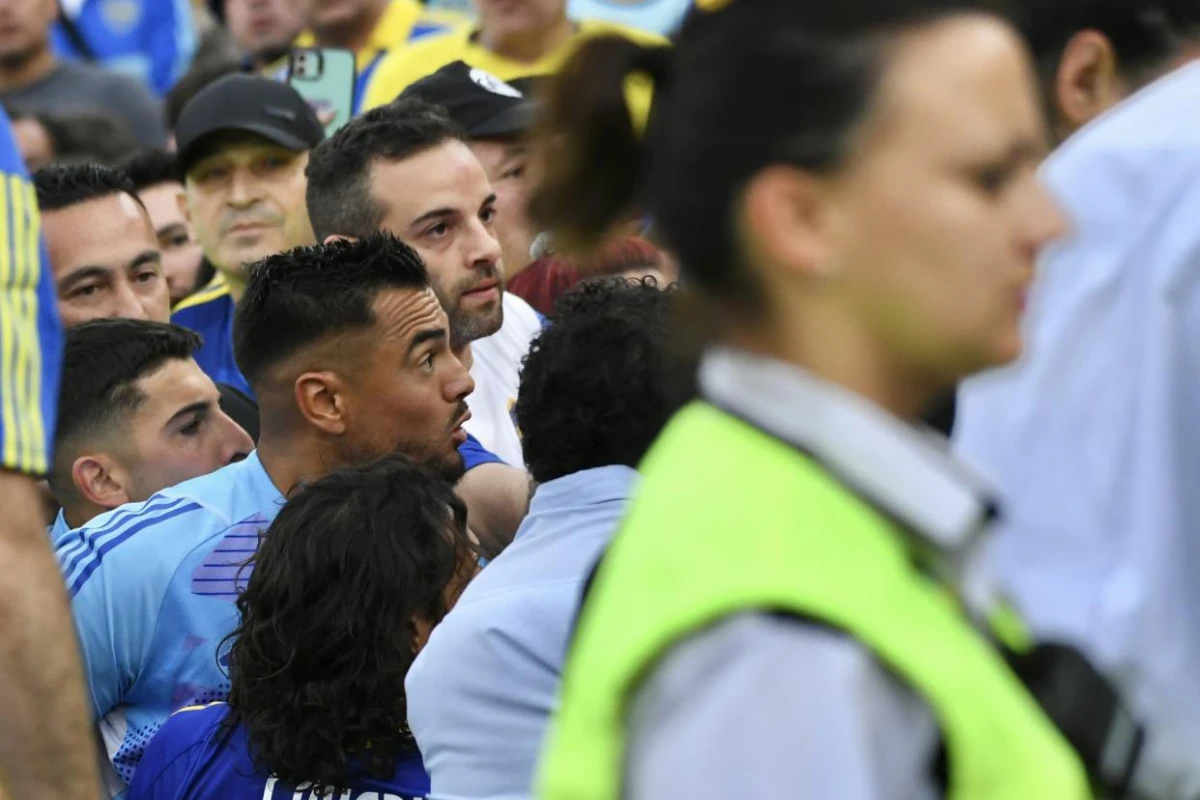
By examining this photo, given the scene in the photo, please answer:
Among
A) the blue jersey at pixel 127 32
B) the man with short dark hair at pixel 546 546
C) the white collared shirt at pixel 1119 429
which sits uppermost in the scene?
the white collared shirt at pixel 1119 429

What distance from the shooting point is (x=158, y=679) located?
4.05m

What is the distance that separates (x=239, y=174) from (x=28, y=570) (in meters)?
3.98

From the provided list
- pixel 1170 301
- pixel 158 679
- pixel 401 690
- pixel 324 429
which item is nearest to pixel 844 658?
pixel 1170 301

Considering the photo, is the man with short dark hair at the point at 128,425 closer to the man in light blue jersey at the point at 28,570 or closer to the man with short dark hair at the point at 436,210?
the man with short dark hair at the point at 436,210

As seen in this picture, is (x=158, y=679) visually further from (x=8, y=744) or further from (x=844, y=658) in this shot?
(x=844, y=658)

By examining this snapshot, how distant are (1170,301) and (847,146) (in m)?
0.69

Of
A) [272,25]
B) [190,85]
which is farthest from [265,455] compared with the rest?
[272,25]

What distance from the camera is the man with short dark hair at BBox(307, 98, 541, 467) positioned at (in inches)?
213

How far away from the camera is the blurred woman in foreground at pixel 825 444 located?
1519 millimetres

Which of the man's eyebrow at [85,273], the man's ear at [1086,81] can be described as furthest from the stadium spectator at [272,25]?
the man's ear at [1086,81]

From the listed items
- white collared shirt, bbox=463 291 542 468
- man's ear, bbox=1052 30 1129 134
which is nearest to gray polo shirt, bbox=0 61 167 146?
white collared shirt, bbox=463 291 542 468

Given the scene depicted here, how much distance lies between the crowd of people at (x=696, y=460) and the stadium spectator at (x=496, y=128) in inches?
27.8

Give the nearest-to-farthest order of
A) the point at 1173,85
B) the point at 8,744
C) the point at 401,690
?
the point at 1173,85
the point at 8,744
the point at 401,690

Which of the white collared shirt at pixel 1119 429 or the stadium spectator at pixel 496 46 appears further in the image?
the stadium spectator at pixel 496 46
